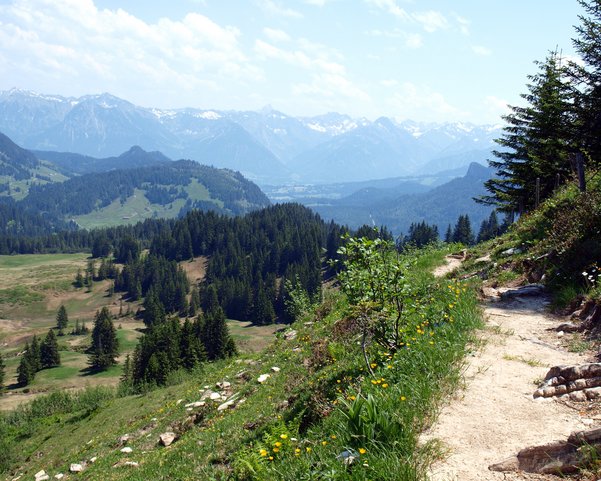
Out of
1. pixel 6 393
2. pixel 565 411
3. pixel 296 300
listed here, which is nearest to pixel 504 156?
pixel 296 300

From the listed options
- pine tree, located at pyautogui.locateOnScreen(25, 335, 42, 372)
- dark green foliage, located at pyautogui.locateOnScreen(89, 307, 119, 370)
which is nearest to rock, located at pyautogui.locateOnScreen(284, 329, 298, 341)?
dark green foliage, located at pyautogui.locateOnScreen(89, 307, 119, 370)

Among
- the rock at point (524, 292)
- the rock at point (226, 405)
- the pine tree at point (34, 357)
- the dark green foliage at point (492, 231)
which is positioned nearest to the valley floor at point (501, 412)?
the rock at point (524, 292)

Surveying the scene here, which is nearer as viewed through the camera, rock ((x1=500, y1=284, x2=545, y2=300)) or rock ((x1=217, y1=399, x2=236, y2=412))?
rock ((x1=500, y1=284, x2=545, y2=300))

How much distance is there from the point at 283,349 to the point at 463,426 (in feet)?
42.9

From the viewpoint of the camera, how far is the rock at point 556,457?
4801 mm

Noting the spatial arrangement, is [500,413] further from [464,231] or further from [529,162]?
[464,231]

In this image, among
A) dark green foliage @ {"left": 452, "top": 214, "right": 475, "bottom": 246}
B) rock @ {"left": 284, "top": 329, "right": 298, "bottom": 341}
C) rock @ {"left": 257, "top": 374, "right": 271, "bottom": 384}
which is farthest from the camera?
dark green foliage @ {"left": 452, "top": 214, "right": 475, "bottom": 246}

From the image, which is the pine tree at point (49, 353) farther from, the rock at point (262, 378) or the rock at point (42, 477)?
the rock at point (262, 378)

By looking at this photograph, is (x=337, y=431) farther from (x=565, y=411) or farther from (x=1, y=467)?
(x=1, y=467)

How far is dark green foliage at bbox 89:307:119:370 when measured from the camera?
305ft

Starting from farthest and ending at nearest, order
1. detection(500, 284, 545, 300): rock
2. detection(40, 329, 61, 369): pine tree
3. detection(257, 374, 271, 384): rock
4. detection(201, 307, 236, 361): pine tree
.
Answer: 1. detection(40, 329, 61, 369): pine tree
2. detection(201, 307, 236, 361): pine tree
3. detection(257, 374, 271, 384): rock
4. detection(500, 284, 545, 300): rock

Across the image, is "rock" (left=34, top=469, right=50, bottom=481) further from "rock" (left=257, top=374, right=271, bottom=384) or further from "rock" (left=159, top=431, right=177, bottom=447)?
"rock" (left=257, top=374, right=271, bottom=384)

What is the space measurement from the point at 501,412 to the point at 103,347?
103624 mm

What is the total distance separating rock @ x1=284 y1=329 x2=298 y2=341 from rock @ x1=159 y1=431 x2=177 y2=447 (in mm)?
6938
